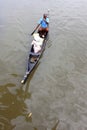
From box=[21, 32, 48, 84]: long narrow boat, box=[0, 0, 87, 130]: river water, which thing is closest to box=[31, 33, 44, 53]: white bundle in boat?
box=[21, 32, 48, 84]: long narrow boat

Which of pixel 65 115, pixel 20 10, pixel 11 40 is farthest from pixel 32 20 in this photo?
pixel 65 115

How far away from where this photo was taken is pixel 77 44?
16.5 meters

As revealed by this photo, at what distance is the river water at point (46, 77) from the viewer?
9.98 meters

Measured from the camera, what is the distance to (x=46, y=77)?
41.8ft

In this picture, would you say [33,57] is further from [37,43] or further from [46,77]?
[46,77]

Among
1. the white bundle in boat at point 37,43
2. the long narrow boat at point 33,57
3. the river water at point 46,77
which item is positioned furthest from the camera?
the white bundle in boat at point 37,43

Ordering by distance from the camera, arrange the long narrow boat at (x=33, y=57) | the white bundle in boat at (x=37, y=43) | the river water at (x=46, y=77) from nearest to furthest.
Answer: the river water at (x=46, y=77)
the long narrow boat at (x=33, y=57)
the white bundle in boat at (x=37, y=43)

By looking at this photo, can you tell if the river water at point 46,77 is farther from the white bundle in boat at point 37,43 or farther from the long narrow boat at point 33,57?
the white bundle in boat at point 37,43

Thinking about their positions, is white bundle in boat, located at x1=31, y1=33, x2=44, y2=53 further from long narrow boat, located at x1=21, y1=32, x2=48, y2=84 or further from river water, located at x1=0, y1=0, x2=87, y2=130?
river water, located at x1=0, y1=0, x2=87, y2=130

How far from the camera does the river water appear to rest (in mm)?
9977

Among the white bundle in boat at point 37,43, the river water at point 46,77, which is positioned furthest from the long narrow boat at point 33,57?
the river water at point 46,77

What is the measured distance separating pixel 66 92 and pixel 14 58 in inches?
187

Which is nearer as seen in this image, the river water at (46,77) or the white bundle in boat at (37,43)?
the river water at (46,77)

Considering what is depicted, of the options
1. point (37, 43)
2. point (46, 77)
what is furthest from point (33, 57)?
point (46, 77)
